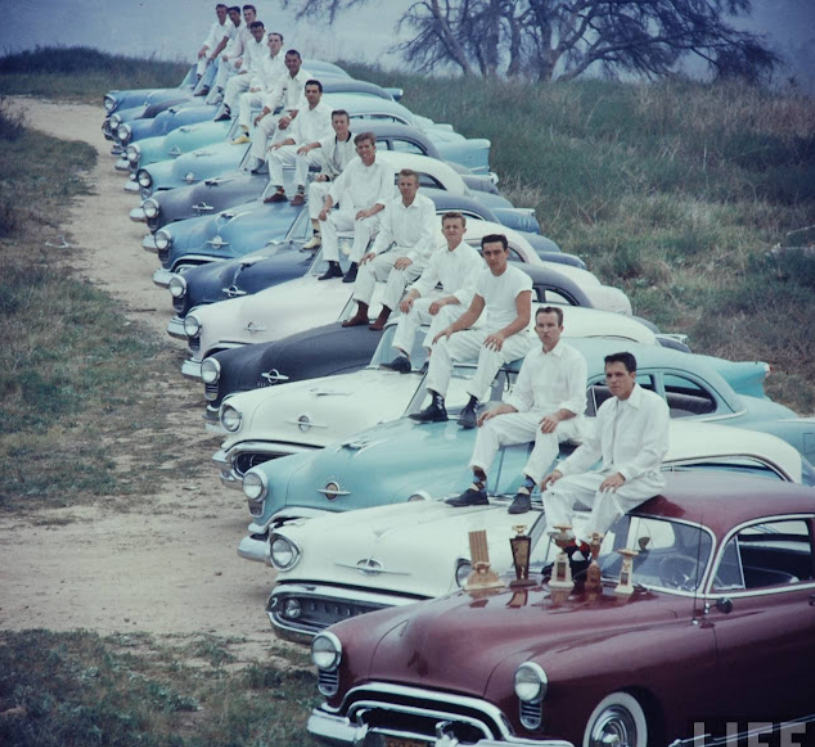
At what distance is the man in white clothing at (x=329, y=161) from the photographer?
572 inches

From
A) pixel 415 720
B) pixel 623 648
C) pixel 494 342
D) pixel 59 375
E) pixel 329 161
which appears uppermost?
pixel 329 161

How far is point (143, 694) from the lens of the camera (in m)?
7.90

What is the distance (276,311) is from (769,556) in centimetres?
678

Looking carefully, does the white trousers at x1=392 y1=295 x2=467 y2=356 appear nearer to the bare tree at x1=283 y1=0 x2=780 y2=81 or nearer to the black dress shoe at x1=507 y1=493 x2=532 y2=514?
the black dress shoe at x1=507 y1=493 x2=532 y2=514

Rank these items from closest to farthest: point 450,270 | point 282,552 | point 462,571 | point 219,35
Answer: point 462,571 < point 282,552 < point 450,270 < point 219,35

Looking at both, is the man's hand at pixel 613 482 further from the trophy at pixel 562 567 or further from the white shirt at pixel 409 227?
the white shirt at pixel 409 227

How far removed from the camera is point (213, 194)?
58.2 ft

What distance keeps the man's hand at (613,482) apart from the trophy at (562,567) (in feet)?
1.26

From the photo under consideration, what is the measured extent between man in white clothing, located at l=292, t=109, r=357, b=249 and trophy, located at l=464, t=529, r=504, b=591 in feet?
25.0

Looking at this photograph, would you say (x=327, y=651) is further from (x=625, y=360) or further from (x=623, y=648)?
(x=625, y=360)

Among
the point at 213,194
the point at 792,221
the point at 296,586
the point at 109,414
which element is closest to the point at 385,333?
the point at 296,586

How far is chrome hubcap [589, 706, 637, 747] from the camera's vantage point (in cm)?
614

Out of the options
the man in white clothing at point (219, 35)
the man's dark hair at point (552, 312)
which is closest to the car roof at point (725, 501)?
the man's dark hair at point (552, 312)

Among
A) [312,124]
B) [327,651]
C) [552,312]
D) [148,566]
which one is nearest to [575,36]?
[312,124]
